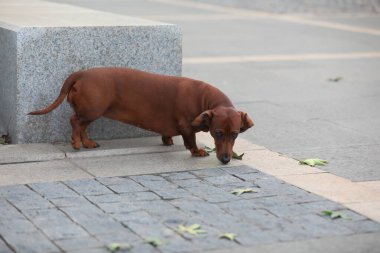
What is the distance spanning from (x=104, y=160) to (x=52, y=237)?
6.52 feet

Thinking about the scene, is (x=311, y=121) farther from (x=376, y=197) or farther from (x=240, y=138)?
(x=376, y=197)

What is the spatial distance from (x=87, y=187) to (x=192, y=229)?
119 cm

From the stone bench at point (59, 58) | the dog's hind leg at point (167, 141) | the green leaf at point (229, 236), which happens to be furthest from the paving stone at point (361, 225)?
the stone bench at point (59, 58)

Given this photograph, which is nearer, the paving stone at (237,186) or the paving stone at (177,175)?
the paving stone at (237,186)

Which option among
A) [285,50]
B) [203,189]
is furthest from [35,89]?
[285,50]

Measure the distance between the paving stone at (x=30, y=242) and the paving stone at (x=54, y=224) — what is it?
7 cm

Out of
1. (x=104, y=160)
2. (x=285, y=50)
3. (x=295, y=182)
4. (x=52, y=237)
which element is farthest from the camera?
(x=285, y=50)

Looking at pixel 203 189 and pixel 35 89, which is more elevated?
pixel 35 89

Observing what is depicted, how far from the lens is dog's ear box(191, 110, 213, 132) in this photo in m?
6.75

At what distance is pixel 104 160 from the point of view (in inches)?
278

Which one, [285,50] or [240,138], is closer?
[240,138]

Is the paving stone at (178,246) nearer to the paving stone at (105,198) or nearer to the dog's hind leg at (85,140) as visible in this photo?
the paving stone at (105,198)

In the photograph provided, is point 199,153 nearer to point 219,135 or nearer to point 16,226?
point 219,135

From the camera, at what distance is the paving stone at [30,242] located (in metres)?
4.90
